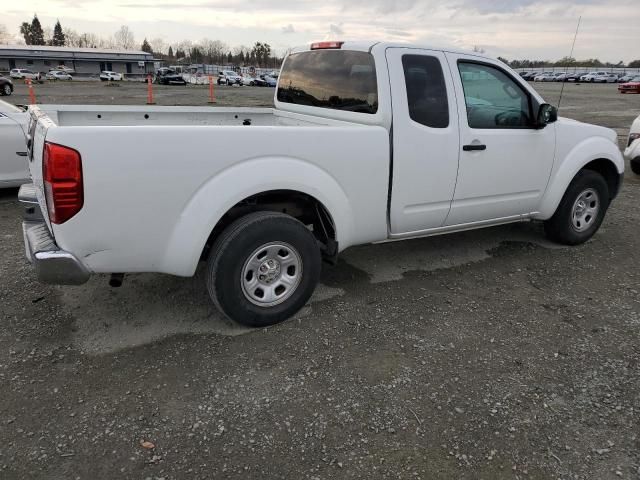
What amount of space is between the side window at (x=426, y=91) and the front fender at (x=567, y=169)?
1.54 m

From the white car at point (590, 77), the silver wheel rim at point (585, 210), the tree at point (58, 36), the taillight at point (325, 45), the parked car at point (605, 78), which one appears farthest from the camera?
the tree at point (58, 36)

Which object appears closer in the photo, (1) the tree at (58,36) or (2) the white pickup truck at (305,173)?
(2) the white pickup truck at (305,173)

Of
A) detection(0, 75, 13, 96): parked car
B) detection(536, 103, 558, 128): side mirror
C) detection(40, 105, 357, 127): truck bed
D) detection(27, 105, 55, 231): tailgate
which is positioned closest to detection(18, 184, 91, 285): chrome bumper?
detection(27, 105, 55, 231): tailgate

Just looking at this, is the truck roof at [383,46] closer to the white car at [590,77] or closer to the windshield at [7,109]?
the windshield at [7,109]

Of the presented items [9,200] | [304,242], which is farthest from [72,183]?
[9,200]

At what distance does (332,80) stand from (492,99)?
53.8 inches

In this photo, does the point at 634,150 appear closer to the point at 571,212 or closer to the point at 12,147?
the point at 571,212

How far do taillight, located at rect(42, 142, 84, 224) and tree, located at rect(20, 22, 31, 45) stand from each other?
483 ft

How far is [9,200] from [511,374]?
6.25 meters

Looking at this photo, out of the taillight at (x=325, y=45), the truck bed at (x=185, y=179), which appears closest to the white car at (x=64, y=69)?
the taillight at (x=325, y=45)

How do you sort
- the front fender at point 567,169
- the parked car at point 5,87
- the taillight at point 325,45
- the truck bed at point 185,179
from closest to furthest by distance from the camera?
1. the truck bed at point 185,179
2. the taillight at point 325,45
3. the front fender at point 567,169
4. the parked car at point 5,87

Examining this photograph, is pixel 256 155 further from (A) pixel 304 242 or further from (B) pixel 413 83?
(B) pixel 413 83

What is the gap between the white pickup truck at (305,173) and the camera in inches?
109

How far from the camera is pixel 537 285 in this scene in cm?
434
